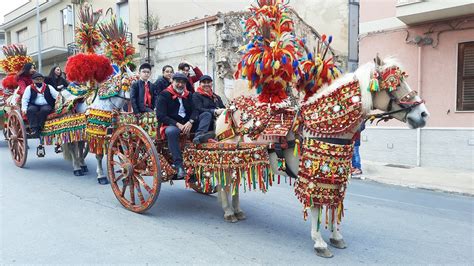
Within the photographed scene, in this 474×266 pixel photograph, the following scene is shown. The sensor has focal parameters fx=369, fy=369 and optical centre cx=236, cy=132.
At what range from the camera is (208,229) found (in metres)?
4.39

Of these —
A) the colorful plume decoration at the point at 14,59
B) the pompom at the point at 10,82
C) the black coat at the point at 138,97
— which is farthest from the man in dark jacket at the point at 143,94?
the pompom at the point at 10,82

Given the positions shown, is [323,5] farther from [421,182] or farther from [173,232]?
[173,232]

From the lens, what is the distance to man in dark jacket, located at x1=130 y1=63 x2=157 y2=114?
5.63m

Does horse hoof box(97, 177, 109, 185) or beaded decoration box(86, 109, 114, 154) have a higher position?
beaded decoration box(86, 109, 114, 154)

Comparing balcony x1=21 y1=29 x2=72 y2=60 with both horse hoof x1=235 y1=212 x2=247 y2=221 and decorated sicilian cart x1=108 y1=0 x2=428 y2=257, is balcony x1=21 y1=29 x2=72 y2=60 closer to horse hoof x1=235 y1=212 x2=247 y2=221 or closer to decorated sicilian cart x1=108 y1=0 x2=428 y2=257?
decorated sicilian cart x1=108 y1=0 x2=428 y2=257

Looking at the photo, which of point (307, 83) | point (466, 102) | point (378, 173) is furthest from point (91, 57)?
point (466, 102)

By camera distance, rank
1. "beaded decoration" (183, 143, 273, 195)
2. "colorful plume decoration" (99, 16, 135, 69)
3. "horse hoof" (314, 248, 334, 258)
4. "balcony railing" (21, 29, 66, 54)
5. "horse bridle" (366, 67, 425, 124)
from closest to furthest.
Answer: "horse bridle" (366, 67, 425, 124) → "horse hoof" (314, 248, 334, 258) → "beaded decoration" (183, 143, 273, 195) → "colorful plume decoration" (99, 16, 135, 69) → "balcony railing" (21, 29, 66, 54)

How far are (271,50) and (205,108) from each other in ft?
4.93

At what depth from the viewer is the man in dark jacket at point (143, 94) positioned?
563 cm

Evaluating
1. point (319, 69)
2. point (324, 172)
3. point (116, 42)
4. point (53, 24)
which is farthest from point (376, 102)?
point (53, 24)

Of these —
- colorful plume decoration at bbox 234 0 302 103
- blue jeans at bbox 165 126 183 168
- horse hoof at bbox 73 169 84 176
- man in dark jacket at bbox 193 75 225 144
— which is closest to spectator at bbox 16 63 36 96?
horse hoof at bbox 73 169 84 176

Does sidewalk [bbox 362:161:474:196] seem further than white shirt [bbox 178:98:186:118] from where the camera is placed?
Yes

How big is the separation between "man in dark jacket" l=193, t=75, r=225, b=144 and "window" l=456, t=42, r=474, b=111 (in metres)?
6.52

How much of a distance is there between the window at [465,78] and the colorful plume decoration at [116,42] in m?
7.54
